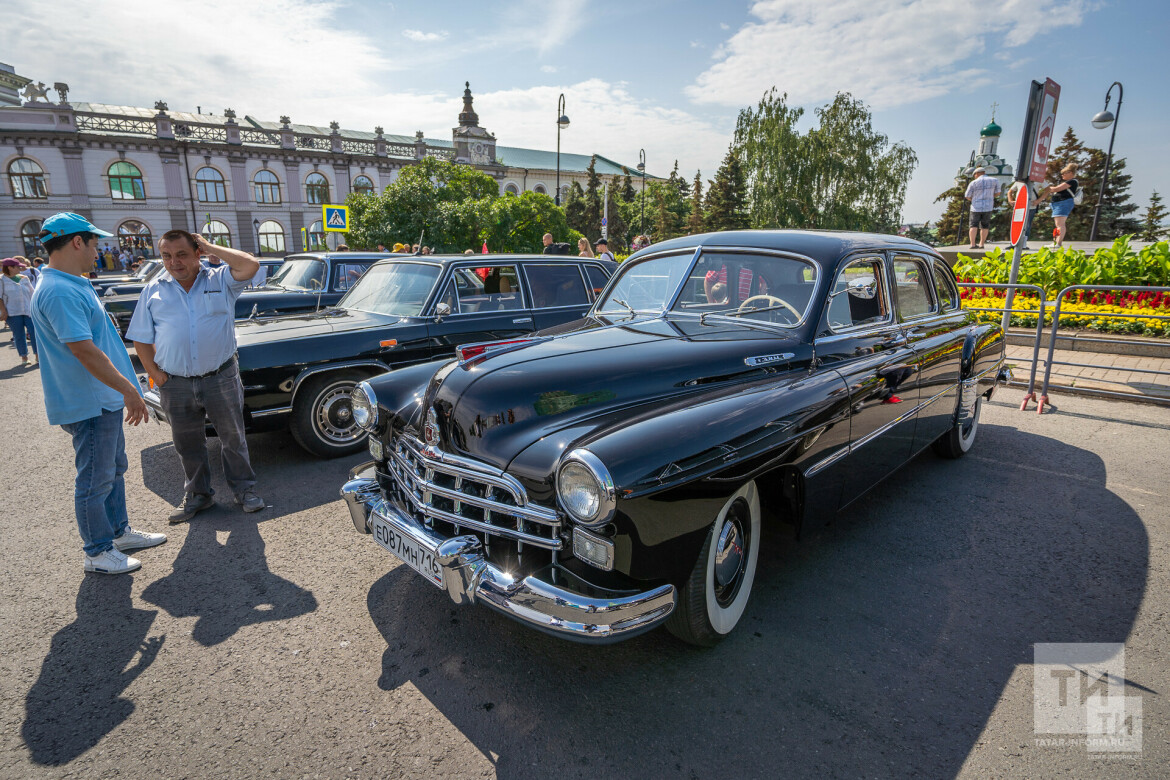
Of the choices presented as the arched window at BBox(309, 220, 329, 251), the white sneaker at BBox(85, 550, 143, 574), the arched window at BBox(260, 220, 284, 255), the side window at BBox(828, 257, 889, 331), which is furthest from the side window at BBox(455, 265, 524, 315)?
the arched window at BBox(260, 220, 284, 255)

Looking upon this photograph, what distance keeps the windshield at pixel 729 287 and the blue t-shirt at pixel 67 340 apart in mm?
3059

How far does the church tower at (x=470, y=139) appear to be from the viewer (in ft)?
218

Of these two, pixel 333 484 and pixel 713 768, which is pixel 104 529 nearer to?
pixel 333 484

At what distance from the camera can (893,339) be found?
12.6ft

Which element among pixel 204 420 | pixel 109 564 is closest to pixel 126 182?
pixel 204 420

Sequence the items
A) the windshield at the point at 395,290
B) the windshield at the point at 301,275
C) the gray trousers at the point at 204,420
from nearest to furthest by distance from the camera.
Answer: the gray trousers at the point at 204,420
the windshield at the point at 395,290
the windshield at the point at 301,275

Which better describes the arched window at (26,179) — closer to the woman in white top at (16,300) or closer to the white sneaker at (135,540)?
the woman in white top at (16,300)

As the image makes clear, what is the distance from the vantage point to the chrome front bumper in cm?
207

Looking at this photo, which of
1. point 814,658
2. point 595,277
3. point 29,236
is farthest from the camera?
point 29,236

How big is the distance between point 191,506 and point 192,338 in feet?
3.99

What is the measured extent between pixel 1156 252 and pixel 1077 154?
159 ft

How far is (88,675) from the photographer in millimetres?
2539

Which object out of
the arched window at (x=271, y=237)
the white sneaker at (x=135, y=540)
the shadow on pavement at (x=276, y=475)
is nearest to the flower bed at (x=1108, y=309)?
the shadow on pavement at (x=276, y=475)

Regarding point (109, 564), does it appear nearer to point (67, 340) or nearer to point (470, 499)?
point (67, 340)
